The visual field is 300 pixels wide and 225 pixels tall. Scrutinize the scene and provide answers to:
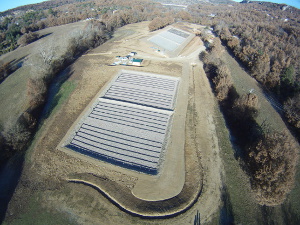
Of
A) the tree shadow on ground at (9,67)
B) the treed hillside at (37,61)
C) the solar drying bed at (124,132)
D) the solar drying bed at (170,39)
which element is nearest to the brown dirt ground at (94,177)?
the solar drying bed at (124,132)

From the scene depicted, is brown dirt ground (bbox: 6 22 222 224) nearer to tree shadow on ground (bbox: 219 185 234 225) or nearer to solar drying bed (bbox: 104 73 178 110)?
tree shadow on ground (bbox: 219 185 234 225)

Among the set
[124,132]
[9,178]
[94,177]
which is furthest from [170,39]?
[9,178]

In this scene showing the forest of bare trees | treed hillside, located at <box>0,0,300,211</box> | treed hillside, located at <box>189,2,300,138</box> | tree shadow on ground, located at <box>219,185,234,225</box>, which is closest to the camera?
tree shadow on ground, located at <box>219,185,234,225</box>

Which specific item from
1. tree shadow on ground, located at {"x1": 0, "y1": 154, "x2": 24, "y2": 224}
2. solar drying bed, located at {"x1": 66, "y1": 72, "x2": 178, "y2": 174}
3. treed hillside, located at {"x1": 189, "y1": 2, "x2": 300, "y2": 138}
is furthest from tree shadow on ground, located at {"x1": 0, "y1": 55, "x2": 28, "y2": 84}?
treed hillside, located at {"x1": 189, "y1": 2, "x2": 300, "y2": 138}

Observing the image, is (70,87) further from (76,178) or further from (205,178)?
(205,178)

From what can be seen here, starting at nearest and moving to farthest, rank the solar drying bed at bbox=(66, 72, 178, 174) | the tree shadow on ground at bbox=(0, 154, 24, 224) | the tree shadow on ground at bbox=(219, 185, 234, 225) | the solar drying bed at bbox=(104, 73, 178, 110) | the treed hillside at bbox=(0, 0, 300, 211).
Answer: the tree shadow on ground at bbox=(219, 185, 234, 225), the tree shadow on ground at bbox=(0, 154, 24, 224), the treed hillside at bbox=(0, 0, 300, 211), the solar drying bed at bbox=(66, 72, 178, 174), the solar drying bed at bbox=(104, 73, 178, 110)
